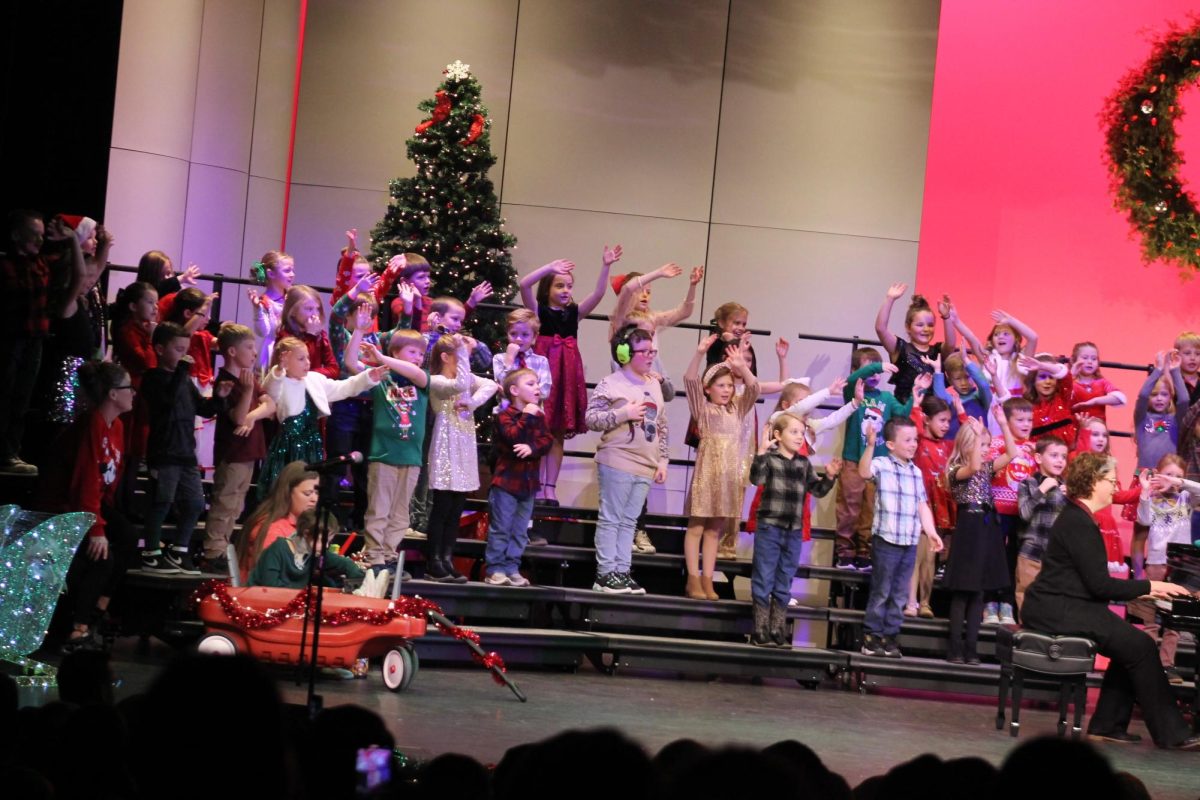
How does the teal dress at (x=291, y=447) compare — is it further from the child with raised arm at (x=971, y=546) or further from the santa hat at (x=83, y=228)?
the child with raised arm at (x=971, y=546)

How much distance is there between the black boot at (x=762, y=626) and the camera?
883cm

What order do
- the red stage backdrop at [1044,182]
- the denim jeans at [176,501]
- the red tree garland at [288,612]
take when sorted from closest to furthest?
the red tree garland at [288,612] → the denim jeans at [176,501] → the red stage backdrop at [1044,182]

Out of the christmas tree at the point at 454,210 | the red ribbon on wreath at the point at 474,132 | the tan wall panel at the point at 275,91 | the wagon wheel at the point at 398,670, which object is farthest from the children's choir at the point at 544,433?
the tan wall panel at the point at 275,91

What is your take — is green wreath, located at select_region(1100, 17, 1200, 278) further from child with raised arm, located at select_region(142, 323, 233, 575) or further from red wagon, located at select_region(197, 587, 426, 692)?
child with raised arm, located at select_region(142, 323, 233, 575)

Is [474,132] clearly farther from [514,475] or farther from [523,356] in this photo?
[514,475]

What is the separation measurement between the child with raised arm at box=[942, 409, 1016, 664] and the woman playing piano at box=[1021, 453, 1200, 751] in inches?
44.8

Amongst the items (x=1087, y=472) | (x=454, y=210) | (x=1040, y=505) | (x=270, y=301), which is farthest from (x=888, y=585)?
(x=270, y=301)

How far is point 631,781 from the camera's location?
216cm

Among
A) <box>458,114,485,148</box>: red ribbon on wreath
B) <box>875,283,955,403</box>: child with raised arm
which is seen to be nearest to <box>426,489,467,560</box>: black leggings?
<box>458,114,485,148</box>: red ribbon on wreath

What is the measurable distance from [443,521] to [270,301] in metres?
1.95

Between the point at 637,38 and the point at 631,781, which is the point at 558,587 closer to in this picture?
the point at 637,38

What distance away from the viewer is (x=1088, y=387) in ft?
34.4

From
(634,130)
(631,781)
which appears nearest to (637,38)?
(634,130)

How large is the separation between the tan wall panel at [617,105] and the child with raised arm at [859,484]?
10.5 ft
